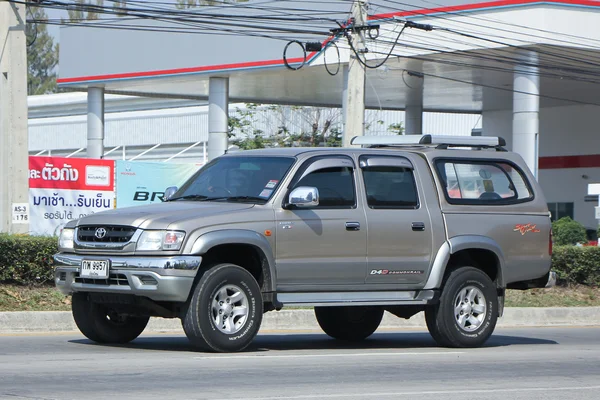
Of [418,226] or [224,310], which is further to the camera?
[418,226]

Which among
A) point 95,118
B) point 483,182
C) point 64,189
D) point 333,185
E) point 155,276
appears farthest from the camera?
point 95,118

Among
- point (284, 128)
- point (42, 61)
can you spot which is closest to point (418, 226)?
point (284, 128)

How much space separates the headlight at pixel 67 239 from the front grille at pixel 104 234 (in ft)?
0.51

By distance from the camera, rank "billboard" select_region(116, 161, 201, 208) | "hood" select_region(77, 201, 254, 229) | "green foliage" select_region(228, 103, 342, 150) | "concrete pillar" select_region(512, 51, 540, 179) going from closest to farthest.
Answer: "hood" select_region(77, 201, 254, 229) → "billboard" select_region(116, 161, 201, 208) → "concrete pillar" select_region(512, 51, 540, 179) → "green foliage" select_region(228, 103, 342, 150)

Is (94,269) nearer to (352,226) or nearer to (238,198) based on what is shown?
(238,198)

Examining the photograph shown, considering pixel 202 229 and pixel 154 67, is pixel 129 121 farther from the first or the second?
pixel 202 229

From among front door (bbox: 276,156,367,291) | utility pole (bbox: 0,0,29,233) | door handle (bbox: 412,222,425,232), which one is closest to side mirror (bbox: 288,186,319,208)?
front door (bbox: 276,156,367,291)

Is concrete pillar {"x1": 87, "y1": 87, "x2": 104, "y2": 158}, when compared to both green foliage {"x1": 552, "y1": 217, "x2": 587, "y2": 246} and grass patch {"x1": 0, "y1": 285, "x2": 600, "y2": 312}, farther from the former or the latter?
grass patch {"x1": 0, "y1": 285, "x2": 600, "y2": 312}

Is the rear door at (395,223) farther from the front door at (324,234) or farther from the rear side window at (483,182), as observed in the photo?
the rear side window at (483,182)

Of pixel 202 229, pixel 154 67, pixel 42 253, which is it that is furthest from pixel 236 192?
pixel 154 67

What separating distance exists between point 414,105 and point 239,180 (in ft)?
108

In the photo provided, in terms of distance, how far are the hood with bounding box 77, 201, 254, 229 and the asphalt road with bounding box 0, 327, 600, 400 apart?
1260 mm

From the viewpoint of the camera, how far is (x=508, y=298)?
19.1m

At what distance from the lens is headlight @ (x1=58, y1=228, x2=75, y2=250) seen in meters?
10.9
